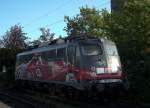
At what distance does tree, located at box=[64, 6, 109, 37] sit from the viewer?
32812 mm

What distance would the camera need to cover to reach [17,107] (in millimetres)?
19391

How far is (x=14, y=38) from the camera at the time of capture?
6131cm

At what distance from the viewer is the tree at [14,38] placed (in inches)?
2386

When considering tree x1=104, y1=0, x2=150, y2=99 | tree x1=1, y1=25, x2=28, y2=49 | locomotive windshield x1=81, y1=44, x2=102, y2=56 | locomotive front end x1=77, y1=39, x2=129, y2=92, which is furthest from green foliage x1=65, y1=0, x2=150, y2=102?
tree x1=1, y1=25, x2=28, y2=49

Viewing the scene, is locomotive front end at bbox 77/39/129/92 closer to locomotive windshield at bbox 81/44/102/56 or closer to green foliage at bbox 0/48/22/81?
locomotive windshield at bbox 81/44/102/56

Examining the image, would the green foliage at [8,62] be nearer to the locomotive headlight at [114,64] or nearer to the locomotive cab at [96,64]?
the locomotive cab at [96,64]

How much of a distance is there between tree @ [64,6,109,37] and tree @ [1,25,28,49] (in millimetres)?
24607

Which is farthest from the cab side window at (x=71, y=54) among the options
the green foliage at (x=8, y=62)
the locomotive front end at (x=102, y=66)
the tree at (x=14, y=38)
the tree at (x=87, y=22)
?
the tree at (x=14, y=38)

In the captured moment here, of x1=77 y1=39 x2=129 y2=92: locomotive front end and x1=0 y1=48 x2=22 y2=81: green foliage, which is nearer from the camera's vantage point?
x1=77 y1=39 x2=129 y2=92: locomotive front end

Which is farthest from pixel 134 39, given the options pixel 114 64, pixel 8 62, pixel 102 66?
pixel 8 62

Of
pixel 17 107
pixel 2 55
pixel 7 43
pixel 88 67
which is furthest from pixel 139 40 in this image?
pixel 7 43

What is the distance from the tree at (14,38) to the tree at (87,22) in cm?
2461

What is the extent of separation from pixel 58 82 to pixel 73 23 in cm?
1425

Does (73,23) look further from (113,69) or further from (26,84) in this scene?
(113,69)
